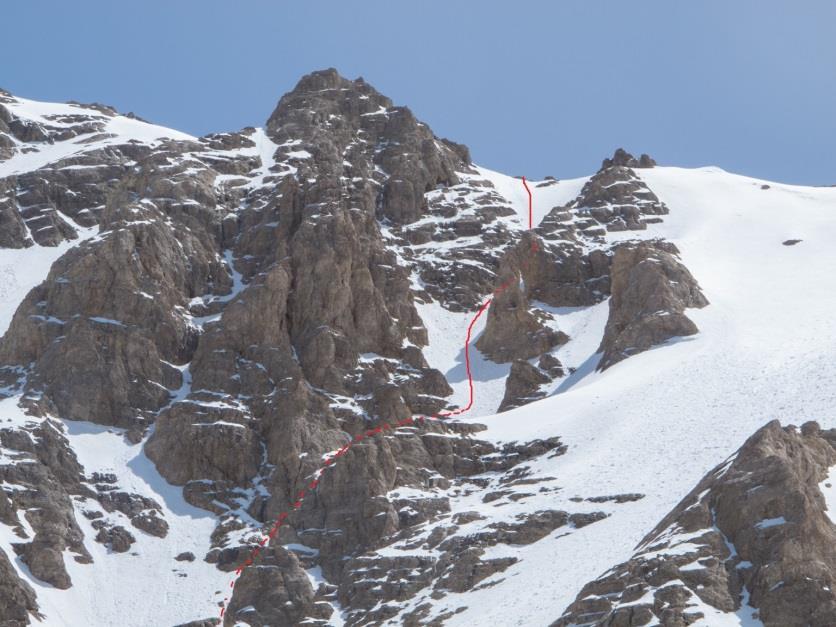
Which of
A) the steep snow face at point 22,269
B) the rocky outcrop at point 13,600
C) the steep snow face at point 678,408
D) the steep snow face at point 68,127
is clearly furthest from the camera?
the steep snow face at point 68,127

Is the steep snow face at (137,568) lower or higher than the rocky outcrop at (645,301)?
lower

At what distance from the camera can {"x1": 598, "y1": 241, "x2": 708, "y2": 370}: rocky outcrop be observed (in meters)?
90.2

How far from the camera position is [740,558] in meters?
44.8

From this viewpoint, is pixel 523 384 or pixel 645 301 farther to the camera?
pixel 645 301

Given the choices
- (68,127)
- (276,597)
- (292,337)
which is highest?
(68,127)

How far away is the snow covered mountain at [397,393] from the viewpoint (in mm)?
55625

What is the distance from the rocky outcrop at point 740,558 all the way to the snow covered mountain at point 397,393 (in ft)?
0.33

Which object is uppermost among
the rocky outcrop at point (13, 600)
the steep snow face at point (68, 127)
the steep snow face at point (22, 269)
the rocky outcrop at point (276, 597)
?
the steep snow face at point (68, 127)

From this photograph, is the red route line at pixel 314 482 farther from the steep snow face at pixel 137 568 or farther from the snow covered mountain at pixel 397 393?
the steep snow face at pixel 137 568

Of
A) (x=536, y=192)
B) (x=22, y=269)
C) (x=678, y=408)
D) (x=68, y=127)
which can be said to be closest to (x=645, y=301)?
(x=678, y=408)

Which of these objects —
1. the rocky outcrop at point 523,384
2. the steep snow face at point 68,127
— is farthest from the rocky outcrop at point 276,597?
the steep snow face at point 68,127

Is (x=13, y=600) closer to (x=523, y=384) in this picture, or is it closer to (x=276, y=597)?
(x=276, y=597)

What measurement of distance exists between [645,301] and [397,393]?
66.0 feet

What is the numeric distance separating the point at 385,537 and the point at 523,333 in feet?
122
